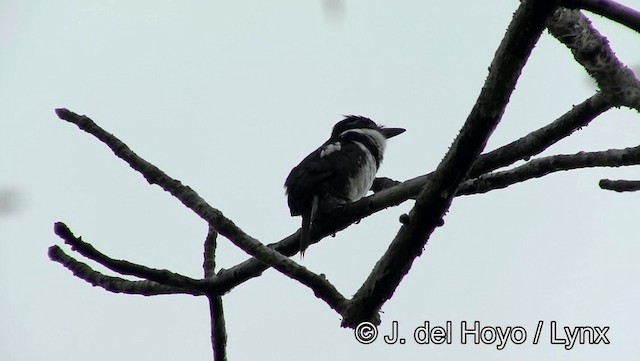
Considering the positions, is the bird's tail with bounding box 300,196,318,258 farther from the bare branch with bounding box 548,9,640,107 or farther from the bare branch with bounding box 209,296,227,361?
the bare branch with bounding box 548,9,640,107

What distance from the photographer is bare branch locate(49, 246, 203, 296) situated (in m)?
Result: 2.55

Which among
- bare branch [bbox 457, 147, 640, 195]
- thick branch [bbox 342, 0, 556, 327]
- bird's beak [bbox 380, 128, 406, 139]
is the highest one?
bird's beak [bbox 380, 128, 406, 139]

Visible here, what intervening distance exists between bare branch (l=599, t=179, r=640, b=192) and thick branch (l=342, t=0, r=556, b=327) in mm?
655

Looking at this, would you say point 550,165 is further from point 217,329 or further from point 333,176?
point 333,176

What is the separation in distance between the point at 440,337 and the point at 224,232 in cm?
106

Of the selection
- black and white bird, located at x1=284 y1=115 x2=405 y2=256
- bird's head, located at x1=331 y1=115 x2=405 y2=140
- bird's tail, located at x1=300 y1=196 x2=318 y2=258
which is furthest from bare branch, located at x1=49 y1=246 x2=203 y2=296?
bird's head, located at x1=331 y1=115 x2=405 y2=140

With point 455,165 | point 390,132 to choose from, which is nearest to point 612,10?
point 455,165

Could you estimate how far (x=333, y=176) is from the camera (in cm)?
454

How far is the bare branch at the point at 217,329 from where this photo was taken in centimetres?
270

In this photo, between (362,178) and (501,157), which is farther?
(362,178)

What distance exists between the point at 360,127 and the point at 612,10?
422cm

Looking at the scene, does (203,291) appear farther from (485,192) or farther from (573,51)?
(573,51)

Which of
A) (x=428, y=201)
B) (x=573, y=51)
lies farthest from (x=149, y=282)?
(x=573, y=51)

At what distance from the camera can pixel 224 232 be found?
2.46 meters
